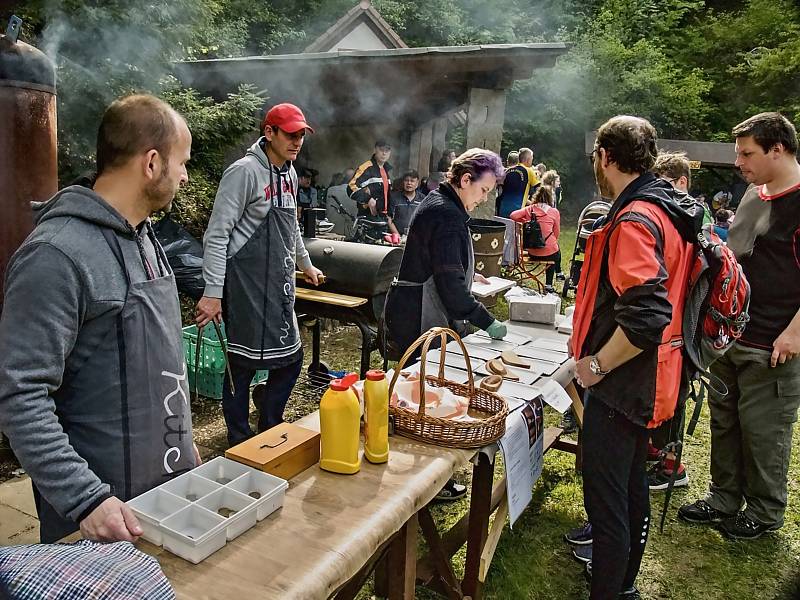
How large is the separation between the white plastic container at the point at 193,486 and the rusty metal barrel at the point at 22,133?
2.50 metres

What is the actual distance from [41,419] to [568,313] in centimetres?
309

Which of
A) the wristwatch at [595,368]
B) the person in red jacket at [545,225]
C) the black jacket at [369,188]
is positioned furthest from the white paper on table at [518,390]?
the person in red jacket at [545,225]

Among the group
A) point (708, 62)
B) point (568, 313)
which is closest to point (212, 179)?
point (568, 313)

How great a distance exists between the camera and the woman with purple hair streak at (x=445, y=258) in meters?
3.01

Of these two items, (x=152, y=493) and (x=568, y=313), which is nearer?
(x=152, y=493)

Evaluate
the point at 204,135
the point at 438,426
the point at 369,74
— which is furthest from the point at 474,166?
the point at 369,74

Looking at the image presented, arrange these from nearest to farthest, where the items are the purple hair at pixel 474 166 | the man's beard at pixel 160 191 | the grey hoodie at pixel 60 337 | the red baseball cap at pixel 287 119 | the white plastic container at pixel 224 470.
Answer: the grey hoodie at pixel 60 337 → the man's beard at pixel 160 191 → the white plastic container at pixel 224 470 → the purple hair at pixel 474 166 → the red baseball cap at pixel 287 119

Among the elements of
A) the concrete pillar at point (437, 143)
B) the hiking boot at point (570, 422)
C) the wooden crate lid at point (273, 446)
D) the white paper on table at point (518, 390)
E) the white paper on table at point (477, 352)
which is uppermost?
the concrete pillar at point (437, 143)

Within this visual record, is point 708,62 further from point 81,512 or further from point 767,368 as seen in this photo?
point 81,512

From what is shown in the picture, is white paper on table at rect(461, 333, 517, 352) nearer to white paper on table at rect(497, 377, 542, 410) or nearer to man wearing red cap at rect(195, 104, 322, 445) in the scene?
white paper on table at rect(497, 377, 542, 410)

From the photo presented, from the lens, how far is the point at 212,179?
8.05 meters

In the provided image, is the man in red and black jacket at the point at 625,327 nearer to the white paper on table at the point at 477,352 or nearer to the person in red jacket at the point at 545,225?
the white paper on table at the point at 477,352

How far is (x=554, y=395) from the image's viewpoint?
2.69 meters

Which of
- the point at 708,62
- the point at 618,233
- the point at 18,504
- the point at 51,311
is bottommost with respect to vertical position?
the point at 18,504
